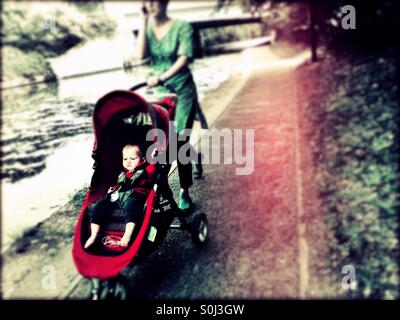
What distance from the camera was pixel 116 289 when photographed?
2.07m

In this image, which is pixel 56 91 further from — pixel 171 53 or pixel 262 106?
pixel 262 106

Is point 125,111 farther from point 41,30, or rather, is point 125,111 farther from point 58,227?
point 41,30

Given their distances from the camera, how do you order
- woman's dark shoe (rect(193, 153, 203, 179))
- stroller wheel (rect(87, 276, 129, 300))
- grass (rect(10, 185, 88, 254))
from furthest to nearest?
woman's dark shoe (rect(193, 153, 203, 179)), stroller wheel (rect(87, 276, 129, 300)), grass (rect(10, 185, 88, 254))

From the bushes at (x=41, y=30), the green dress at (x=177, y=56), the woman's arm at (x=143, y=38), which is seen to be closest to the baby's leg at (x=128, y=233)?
the green dress at (x=177, y=56)

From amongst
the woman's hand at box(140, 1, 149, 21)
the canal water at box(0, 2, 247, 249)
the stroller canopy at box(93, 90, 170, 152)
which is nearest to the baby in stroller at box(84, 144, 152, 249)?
the stroller canopy at box(93, 90, 170, 152)

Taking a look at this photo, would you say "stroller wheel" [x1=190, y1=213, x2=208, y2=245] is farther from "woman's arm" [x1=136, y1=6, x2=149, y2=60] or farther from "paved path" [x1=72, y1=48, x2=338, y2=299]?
"woman's arm" [x1=136, y1=6, x2=149, y2=60]

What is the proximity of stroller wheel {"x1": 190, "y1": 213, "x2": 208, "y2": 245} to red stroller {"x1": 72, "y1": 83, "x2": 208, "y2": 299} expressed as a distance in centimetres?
25

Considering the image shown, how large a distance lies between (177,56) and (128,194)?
111cm

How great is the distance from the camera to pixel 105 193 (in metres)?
1.96

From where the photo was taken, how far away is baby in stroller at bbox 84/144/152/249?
1798 mm

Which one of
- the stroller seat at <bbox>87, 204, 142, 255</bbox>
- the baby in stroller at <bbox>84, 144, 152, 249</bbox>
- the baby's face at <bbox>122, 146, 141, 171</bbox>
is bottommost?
the stroller seat at <bbox>87, 204, 142, 255</bbox>

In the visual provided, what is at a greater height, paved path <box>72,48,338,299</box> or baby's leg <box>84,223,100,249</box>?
baby's leg <box>84,223,100,249</box>

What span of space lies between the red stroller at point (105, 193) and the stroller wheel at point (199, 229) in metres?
0.25
